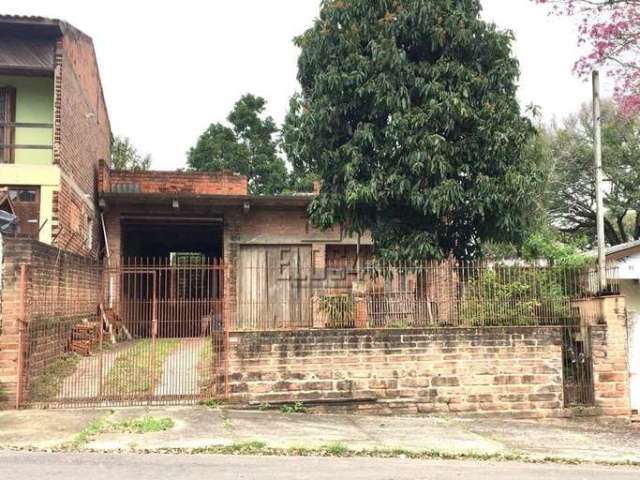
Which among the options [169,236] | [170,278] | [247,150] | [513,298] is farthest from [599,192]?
[247,150]

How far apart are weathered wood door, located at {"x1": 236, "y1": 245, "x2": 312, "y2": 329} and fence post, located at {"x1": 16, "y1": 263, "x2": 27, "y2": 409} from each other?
3073 mm

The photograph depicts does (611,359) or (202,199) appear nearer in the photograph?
(611,359)

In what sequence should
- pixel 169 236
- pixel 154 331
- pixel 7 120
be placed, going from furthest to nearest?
pixel 169 236, pixel 7 120, pixel 154 331

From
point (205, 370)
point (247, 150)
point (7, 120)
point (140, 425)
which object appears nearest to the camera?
point (140, 425)

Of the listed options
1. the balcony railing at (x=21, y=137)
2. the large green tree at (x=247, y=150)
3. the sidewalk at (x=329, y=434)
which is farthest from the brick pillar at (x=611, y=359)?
the large green tree at (x=247, y=150)

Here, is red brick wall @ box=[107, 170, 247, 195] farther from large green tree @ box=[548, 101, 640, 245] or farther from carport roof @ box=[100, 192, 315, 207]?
large green tree @ box=[548, 101, 640, 245]

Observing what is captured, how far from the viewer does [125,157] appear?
31.2 metres

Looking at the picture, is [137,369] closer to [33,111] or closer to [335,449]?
[335,449]

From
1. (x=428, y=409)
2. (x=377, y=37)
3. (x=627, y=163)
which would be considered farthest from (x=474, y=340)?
(x=627, y=163)

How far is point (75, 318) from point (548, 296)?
867cm

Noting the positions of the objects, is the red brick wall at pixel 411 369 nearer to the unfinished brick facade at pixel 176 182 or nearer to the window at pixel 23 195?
the window at pixel 23 195

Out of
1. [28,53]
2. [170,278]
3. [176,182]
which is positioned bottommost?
[170,278]

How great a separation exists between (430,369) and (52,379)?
5.97 metres

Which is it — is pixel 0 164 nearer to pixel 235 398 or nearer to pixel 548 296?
pixel 235 398
